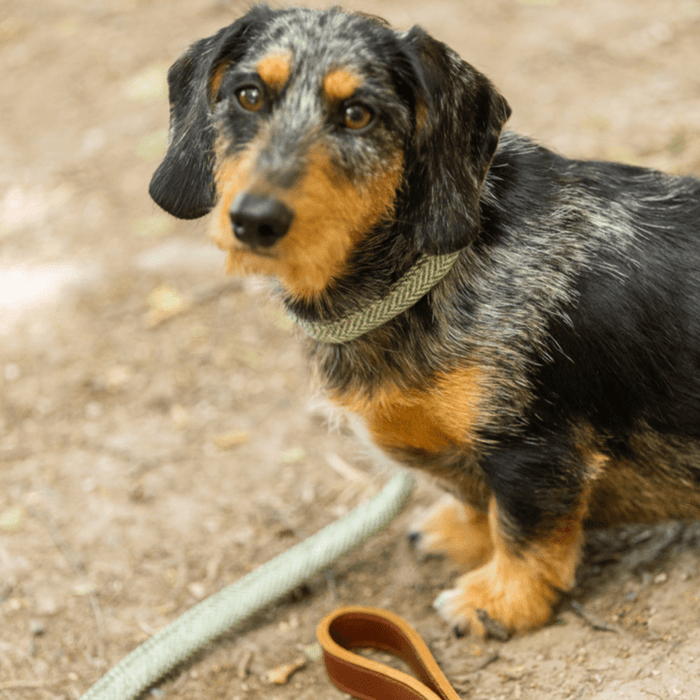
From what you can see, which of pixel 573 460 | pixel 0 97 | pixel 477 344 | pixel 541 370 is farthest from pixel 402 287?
pixel 0 97

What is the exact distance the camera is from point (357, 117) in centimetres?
242

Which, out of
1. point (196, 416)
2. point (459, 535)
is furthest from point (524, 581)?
point (196, 416)

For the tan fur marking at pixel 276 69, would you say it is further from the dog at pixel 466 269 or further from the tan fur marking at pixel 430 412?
the tan fur marking at pixel 430 412

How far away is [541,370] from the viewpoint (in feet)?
8.79

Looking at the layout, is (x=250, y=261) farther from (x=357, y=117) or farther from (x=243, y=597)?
(x=243, y=597)

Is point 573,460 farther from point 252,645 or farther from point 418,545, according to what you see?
point 252,645

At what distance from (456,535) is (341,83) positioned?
2.08 meters

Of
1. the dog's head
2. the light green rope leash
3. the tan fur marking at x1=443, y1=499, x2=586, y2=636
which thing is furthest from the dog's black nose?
the light green rope leash

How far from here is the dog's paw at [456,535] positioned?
349 centimetres

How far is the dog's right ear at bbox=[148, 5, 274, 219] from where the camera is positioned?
2645mm

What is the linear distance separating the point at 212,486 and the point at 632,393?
224cm

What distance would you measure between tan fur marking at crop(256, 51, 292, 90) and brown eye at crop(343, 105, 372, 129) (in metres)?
0.22

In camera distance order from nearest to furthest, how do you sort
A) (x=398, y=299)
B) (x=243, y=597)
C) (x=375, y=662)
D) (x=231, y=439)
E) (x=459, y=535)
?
(x=398, y=299), (x=375, y=662), (x=243, y=597), (x=459, y=535), (x=231, y=439)

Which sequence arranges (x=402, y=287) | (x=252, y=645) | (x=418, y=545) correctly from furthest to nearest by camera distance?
(x=418, y=545)
(x=252, y=645)
(x=402, y=287)
